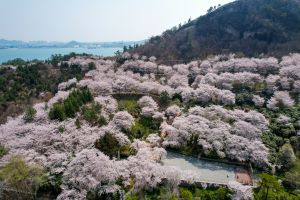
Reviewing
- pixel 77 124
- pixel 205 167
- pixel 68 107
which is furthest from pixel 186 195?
pixel 68 107

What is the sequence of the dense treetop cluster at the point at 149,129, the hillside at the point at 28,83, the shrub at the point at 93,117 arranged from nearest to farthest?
the dense treetop cluster at the point at 149,129, the shrub at the point at 93,117, the hillside at the point at 28,83

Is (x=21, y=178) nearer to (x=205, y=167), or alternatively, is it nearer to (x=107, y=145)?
(x=107, y=145)

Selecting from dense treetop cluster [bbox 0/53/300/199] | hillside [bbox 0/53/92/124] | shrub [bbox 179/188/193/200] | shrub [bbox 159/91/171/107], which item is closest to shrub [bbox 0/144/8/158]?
dense treetop cluster [bbox 0/53/300/199]

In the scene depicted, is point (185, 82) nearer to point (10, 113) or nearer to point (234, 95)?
point (234, 95)

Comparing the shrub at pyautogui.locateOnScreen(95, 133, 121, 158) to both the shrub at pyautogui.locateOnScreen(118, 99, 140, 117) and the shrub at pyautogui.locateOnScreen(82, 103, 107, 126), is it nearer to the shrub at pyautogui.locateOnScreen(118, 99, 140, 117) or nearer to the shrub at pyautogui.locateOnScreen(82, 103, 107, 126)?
the shrub at pyautogui.locateOnScreen(82, 103, 107, 126)

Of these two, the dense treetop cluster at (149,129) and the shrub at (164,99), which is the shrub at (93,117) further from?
the shrub at (164,99)

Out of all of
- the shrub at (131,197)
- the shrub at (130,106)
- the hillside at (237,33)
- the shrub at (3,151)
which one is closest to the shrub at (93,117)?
the shrub at (130,106)
